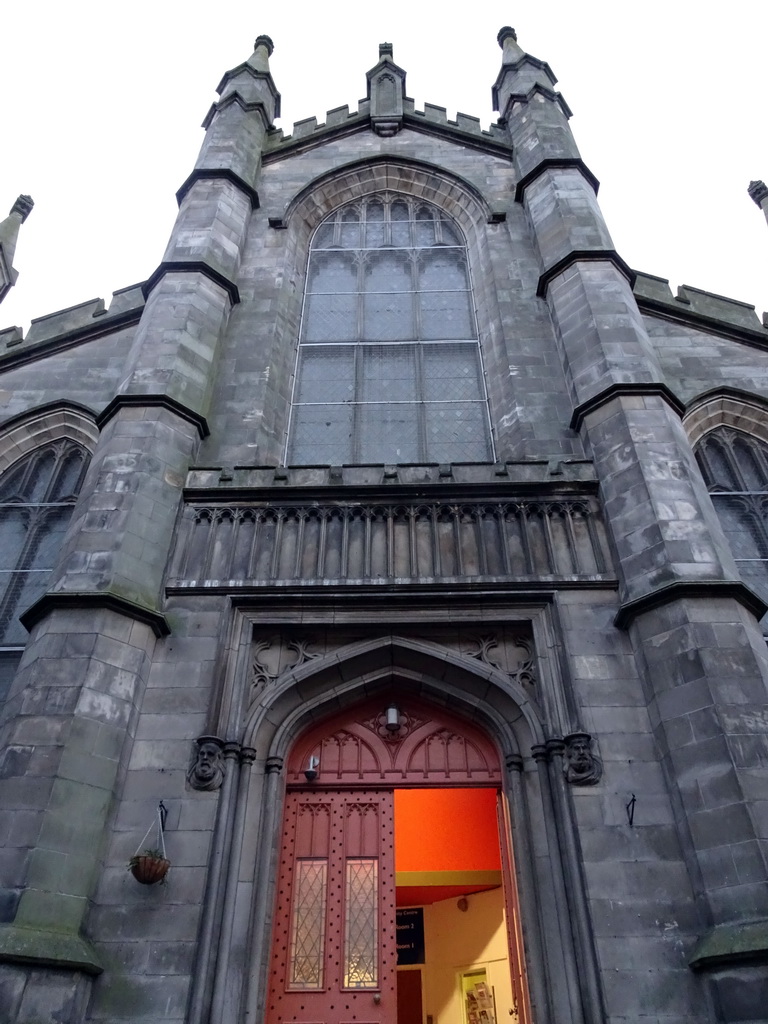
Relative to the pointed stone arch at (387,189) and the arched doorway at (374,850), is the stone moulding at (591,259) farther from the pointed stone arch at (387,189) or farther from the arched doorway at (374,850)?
the arched doorway at (374,850)

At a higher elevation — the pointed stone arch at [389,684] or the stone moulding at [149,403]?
the stone moulding at [149,403]

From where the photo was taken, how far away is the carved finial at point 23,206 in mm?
15973

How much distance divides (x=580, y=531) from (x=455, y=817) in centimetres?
452

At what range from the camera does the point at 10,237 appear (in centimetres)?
1523

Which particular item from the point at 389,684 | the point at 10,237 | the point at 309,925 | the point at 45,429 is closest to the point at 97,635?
A: the point at 389,684

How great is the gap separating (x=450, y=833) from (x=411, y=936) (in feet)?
11.0

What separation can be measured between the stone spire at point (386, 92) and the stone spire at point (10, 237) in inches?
297

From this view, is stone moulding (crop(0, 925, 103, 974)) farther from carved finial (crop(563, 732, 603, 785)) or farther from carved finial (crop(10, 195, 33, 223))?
carved finial (crop(10, 195, 33, 223))

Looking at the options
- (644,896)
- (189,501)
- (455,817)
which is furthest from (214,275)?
(644,896)

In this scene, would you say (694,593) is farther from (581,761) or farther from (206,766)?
(206,766)

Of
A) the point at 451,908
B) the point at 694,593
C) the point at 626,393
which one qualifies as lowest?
the point at 451,908

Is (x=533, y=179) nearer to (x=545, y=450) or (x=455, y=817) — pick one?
(x=545, y=450)

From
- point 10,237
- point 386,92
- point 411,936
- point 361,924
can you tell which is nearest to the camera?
point 361,924

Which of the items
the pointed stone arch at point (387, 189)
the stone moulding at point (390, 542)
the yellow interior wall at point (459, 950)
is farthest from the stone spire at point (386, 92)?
the yellow interior wall at point (459, 950)
